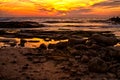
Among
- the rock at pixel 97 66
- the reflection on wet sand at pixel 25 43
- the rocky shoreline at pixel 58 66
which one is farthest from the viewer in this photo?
the reflection on wet sand at pixel 25 43

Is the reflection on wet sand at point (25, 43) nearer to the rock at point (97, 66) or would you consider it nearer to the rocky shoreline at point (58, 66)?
the rocky shoreline at point (58, 66)

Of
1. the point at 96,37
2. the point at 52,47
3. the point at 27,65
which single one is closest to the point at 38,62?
the point at 27,65

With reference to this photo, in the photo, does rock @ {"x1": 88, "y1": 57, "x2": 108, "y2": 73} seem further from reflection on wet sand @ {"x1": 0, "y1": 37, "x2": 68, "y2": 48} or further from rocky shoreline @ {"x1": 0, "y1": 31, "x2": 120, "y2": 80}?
reflection on wet sand @ {"x1": 0, "y1": 37, "x2": 68, "y2": 48}

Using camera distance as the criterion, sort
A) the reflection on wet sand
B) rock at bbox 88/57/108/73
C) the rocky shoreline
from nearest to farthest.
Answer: the rocky shoreline, rock at bbox 88/57/108/73, the reflection on wet sand

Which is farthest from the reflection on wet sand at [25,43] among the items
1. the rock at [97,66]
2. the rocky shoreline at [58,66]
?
the rock at [97,66]

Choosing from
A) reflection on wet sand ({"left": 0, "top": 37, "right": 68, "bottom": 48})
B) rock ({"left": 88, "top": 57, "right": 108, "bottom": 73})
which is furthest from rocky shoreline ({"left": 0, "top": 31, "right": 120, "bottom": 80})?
reflection on wet sand ({"left": 0, "top": 37, "right": 68, "bottom": 48})

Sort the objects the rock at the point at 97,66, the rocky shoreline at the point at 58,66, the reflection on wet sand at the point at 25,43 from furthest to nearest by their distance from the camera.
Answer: the reflection on wet sand at the point at 25,43 → the rock at the point at 97,66 → the rocky shoreline at the point at 58,66

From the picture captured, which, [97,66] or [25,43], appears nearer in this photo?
[97,66]

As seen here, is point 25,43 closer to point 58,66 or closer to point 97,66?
point 58,66

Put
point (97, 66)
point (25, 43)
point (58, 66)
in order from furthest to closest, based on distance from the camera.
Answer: point (25, 43) < point (58, 66) < point (97, 66)

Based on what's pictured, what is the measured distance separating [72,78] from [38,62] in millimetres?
3281

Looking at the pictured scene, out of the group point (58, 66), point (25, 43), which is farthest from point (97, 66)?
point (25, 43)

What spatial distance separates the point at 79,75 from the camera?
10.2 metres

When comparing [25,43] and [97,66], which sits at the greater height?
[97,66]
